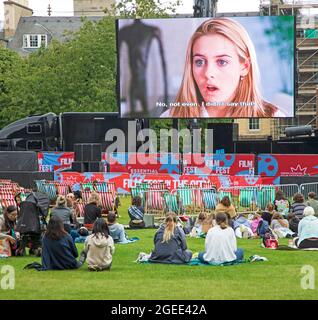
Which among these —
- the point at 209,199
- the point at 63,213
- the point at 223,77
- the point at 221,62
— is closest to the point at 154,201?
the point at 209,199

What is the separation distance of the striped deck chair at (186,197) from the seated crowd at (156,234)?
13.5ft

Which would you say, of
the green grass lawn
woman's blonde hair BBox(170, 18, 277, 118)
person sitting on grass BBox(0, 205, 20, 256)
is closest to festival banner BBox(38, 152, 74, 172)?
woman's blonde hair BBox(170, 18, 277, 118)

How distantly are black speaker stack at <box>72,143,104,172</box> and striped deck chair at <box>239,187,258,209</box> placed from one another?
11.5 metres

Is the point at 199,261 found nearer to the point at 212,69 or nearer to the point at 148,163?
the point at 212,69

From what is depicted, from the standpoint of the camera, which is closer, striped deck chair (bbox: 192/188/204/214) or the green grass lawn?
the green grass lawn

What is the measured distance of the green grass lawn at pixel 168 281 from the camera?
1611 cm

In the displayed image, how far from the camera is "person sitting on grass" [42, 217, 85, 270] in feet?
62.5

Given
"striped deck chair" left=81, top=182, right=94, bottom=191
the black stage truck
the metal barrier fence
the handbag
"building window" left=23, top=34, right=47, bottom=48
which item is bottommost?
the metal barrier fence

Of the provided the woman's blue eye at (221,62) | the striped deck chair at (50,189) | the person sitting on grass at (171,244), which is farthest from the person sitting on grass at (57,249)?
the woman's blue eye at (221,62)

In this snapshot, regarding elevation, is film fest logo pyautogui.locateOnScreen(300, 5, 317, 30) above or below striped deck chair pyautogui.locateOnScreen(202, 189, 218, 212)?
above

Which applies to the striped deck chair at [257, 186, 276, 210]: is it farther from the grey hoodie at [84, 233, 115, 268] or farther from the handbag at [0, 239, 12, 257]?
the grey hoodie at [84, 233, 115, 268]
